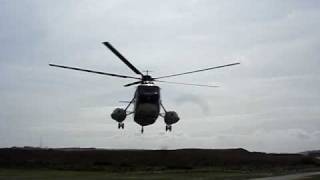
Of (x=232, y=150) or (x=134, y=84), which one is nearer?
(x=134, y=84)

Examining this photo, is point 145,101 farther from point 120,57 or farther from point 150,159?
point 150,159

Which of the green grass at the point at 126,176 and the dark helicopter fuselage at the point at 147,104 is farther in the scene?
the green grass at the point at 126,176

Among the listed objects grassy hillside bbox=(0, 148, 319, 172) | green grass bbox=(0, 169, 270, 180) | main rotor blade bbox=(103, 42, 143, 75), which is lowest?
green grass bbox=(0, 169, 270, 180)

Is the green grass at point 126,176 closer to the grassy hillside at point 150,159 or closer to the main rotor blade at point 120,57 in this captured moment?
the main rotor blade at point 120,57

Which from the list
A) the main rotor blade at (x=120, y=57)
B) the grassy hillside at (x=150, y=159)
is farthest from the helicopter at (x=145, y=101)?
the grassy hillside at (x=150, y=159)

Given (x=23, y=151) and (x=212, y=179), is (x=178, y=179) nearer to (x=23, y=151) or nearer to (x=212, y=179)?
(x=212, y=179)

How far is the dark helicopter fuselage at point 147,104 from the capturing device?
53469 mm

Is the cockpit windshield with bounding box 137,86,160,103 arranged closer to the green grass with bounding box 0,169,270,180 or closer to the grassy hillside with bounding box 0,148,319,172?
the green grass with bounding box 0,169,270,180

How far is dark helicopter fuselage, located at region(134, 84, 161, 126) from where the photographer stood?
53469mm

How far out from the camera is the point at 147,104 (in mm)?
53625

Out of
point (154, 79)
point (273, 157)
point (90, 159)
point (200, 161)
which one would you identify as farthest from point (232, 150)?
point (154, 79)

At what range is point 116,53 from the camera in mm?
Answer: 52594

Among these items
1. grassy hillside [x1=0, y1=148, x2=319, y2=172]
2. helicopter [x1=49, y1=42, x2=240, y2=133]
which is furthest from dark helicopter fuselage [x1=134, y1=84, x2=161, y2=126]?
grassy hillside [x1=0, y1=148, x2=319, y2=172]

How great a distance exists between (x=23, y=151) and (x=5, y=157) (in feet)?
25.7
